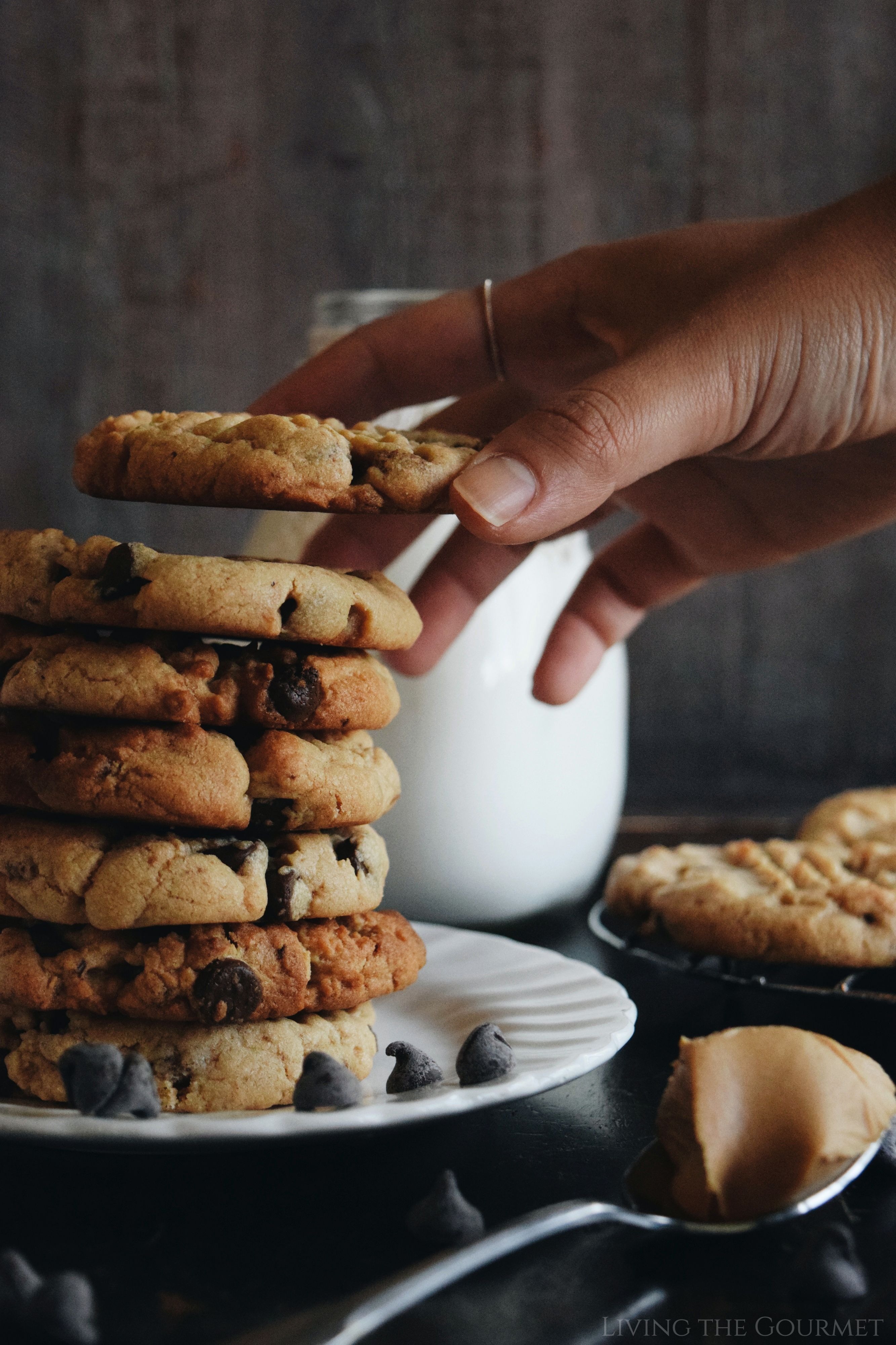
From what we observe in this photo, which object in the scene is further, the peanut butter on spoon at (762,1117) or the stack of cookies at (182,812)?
the stack of cookies at (182,812)

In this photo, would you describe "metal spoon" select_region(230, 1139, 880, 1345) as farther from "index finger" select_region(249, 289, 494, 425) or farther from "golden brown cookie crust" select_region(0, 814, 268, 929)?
"index finger" select_region(249, 289, 494, 425)

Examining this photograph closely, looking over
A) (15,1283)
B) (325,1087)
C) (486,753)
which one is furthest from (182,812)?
(486,753)

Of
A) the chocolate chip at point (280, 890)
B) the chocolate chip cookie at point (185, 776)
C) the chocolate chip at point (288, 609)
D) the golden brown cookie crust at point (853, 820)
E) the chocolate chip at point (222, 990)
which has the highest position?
the chocolate chip at point (288, 609)

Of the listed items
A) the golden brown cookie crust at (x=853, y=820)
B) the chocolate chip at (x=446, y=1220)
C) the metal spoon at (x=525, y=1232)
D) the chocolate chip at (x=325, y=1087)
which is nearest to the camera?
the metal spoon at (x=525, y=1232)

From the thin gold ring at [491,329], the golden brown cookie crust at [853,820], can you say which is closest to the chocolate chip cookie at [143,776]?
the thin gold ring at [491,329]

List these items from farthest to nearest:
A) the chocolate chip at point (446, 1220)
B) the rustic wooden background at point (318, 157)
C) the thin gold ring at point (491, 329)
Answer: the rustic wooden background at point (318, 157) < the thin gold ring at point (491, 329) < the chocolate chip at point (446, 1220)

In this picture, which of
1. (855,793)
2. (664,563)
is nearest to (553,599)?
(664,563)

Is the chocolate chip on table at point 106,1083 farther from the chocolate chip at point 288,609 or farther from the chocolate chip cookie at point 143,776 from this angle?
the chocolate chip at point 288,609
